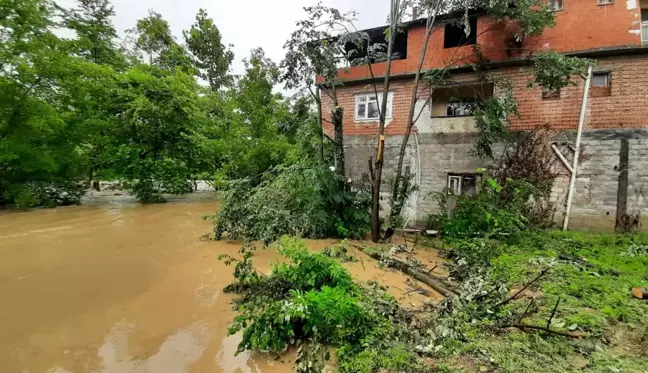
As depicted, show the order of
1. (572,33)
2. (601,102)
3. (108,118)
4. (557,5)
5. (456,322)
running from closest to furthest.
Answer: (456,322)
(601,102)
(572,33)
(557,5)
(108,118)

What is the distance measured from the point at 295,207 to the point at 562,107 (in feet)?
27.2

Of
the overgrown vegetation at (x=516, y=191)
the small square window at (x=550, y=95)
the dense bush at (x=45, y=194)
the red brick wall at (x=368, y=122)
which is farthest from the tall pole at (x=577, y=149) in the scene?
the dense bush at (x=45, y=194)

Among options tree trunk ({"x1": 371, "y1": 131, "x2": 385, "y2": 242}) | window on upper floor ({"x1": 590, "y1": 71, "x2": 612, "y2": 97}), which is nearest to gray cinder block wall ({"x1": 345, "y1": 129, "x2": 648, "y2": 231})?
window on upper floor ({"x1": 590, "y1": 71, "x2": 612, "y2": 97})

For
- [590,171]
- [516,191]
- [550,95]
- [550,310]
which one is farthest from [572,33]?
[550,310]

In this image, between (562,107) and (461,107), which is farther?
(461,107)

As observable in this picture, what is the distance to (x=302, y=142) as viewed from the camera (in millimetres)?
9375

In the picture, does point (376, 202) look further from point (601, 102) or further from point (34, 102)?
point (34, 102)

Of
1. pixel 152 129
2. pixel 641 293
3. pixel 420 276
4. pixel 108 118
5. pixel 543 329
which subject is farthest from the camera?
pixel 152 129

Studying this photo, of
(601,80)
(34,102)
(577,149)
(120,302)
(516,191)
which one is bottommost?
(120,302)

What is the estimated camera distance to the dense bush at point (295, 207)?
25.2 ft

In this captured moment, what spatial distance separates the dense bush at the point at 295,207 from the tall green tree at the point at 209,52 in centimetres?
1846

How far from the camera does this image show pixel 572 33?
8.53m

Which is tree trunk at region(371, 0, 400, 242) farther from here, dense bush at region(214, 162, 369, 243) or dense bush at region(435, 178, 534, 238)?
dense bush at region(435, 178, 534, 238)

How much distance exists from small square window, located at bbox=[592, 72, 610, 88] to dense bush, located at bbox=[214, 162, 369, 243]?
23.5ft
